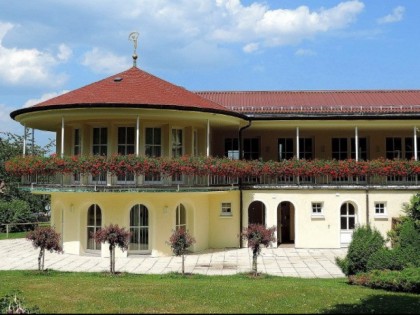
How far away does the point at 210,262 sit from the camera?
1994 cm

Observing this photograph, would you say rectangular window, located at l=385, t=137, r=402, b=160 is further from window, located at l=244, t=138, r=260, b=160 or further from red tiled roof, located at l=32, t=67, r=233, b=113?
red tiled roof, located at l=32, t=67, r=233, b=113

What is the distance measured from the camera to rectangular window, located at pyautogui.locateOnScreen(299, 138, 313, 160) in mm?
27453

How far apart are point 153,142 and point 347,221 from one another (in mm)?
9821

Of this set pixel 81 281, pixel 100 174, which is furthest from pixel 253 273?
pixel 100 174

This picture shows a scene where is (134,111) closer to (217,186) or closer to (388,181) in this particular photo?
(217,186)

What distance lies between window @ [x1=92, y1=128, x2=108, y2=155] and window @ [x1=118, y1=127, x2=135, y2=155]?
61 cm

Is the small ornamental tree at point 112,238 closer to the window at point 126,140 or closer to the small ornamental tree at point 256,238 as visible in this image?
the small ornamental tree at point 256,238

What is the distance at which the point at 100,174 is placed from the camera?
20844 millimetres

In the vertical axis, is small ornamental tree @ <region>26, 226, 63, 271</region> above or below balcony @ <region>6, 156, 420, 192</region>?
below

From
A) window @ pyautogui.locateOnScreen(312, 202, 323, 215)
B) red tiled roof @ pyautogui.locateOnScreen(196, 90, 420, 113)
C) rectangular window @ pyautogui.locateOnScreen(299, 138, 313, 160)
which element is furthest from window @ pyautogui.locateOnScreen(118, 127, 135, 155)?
rectangular window @ pyautogui.locateOnScreen(299, 138, 313, 160)

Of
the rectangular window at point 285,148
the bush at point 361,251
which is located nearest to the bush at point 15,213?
the rectangular window at point 285,148

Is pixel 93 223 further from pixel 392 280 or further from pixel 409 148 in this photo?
pixel 409 148

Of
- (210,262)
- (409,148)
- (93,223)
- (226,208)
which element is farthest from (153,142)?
(409,148)

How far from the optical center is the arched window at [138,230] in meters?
21.3
